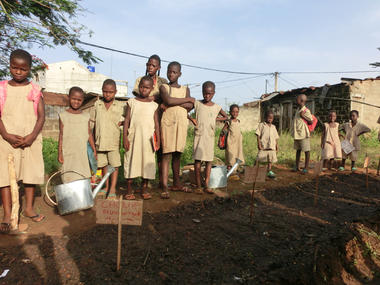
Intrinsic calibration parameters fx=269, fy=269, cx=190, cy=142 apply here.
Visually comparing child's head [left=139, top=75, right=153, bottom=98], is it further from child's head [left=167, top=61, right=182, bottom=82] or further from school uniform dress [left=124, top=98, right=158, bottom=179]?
child's head [left=167, top=61, right=182, bottom=82]

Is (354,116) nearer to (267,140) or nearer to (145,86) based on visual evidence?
(267,140)

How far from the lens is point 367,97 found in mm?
12141

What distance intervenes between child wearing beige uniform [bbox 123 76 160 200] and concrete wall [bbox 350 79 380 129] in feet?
36.3

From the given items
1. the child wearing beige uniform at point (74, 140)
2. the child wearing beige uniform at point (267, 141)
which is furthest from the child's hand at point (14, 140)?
the child wearing beige uniform at point (267, 141)

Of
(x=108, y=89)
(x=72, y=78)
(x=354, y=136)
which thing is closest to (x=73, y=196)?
(x=108, y=89)

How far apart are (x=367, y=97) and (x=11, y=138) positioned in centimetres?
1377

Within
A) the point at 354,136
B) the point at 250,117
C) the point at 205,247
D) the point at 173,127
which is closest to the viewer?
the point at 205,247

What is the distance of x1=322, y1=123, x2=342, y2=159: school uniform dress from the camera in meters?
6.89

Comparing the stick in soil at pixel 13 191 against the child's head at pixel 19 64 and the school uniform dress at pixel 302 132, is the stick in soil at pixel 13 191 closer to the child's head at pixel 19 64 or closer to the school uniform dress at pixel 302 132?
the child's head at pixel 19 64

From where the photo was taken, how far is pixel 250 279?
1.95 m

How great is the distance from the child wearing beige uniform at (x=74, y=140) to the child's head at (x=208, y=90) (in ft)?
5.76

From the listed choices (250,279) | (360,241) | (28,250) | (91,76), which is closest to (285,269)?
(250,279)

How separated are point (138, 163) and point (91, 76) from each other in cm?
2382

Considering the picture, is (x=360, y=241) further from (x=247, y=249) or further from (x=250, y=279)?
(x=250, y=279)
